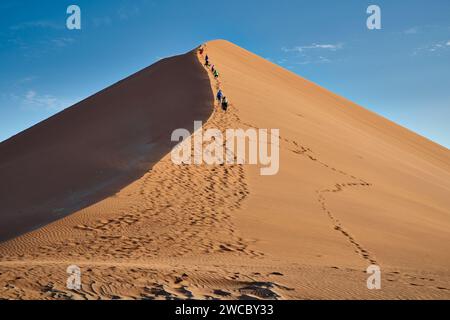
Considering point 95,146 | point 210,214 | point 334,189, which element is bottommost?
point 210,214

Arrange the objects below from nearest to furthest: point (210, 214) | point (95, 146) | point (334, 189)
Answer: point (210, 214) < point (334, 189) < point (95, 146)

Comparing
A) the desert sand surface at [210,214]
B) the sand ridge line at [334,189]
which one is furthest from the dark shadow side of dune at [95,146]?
the sand ridge line at [334,189]

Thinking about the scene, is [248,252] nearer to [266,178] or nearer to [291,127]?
[266,178]

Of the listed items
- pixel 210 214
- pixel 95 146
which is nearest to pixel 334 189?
pixel 210 214

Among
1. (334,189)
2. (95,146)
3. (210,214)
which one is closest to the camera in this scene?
(210,214)

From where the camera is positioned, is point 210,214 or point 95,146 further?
point 95,146

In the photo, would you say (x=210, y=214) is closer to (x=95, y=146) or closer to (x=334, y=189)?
(x=334, y=189)

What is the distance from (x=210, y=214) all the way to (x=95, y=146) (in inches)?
295

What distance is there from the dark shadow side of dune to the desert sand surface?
8 centimetres

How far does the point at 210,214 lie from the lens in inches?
314

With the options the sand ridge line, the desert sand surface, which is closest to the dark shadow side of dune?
the desert sand surface

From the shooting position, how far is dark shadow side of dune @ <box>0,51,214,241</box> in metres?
9.82

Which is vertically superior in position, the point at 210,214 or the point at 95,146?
the point at 95,146

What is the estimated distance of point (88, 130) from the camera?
16797mm
